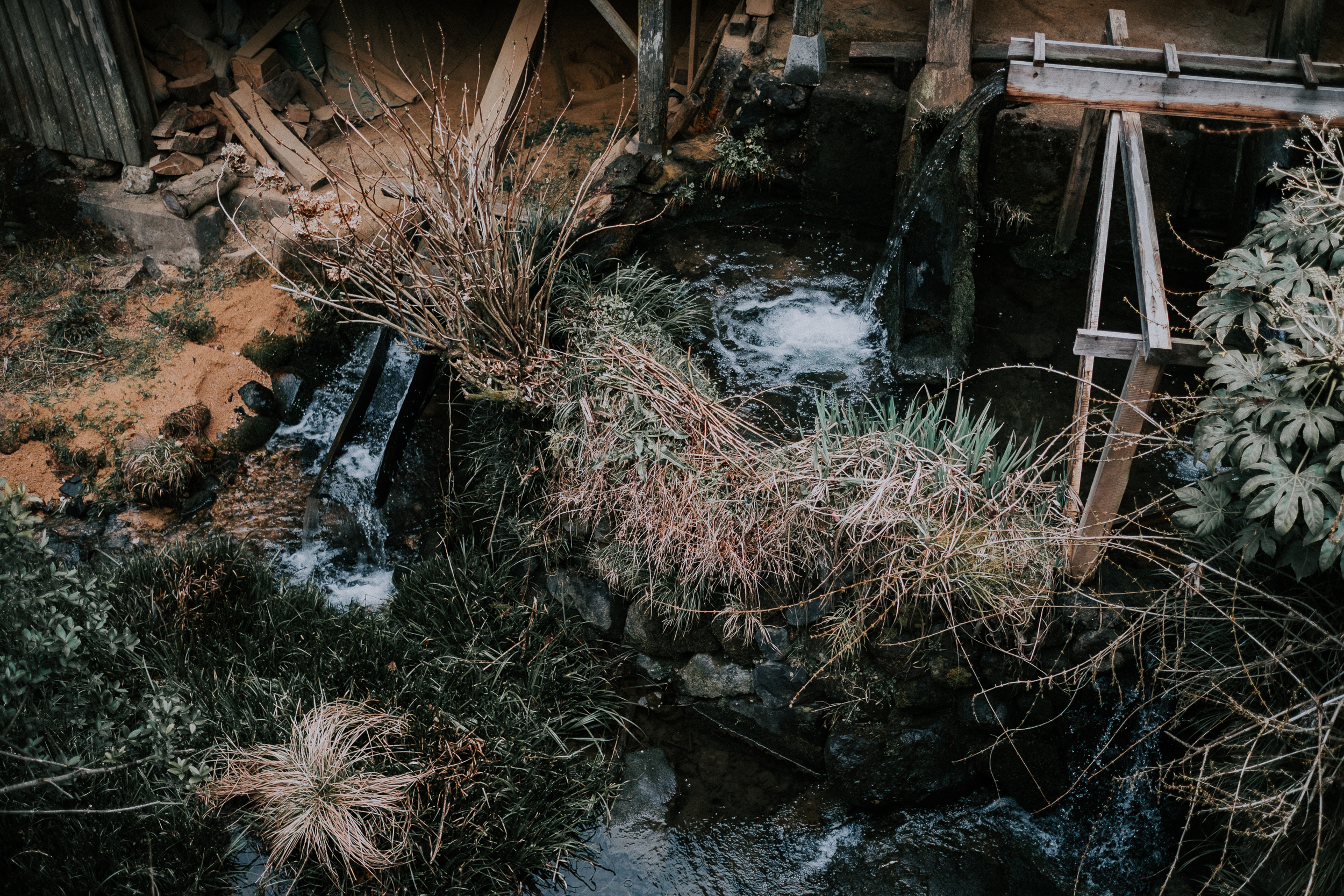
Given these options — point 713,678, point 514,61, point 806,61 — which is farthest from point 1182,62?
point 514,61

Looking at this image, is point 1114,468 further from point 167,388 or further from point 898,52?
point 167,388

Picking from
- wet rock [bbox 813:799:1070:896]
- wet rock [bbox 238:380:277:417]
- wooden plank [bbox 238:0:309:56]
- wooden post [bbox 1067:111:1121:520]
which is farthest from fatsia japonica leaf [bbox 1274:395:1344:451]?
wooden plank [bbox 238:0:309:56]

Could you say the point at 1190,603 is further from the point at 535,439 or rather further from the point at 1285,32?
the point at 1285,32

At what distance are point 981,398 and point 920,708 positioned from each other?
200cm

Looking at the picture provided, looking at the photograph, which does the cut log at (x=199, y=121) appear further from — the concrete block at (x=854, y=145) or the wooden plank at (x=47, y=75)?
the concrete block at (x=854, y=145)

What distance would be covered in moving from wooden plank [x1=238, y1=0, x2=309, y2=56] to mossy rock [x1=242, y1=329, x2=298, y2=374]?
2614mm

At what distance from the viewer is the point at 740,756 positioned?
450 centimetres

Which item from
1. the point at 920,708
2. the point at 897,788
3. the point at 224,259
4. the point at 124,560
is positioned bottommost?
the point at 897,788

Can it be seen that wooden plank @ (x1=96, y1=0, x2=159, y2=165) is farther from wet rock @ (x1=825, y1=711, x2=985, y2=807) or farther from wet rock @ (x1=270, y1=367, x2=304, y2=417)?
wet rock @ (x1=825, y1=711, x2=985, y2=807)

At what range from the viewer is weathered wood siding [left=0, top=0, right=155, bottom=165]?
6.63m

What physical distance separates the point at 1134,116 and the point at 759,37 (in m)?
3.50

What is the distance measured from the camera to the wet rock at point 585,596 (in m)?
4.69

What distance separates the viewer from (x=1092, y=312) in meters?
3.76

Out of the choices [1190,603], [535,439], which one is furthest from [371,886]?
[1190,603]
